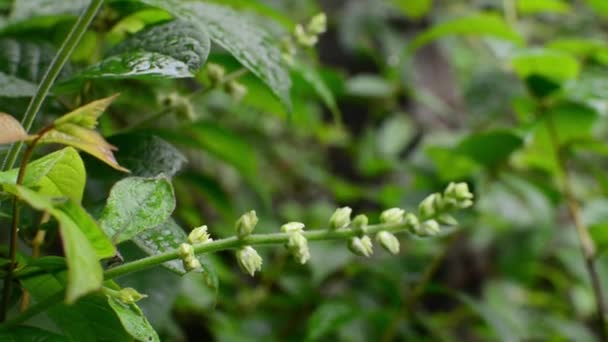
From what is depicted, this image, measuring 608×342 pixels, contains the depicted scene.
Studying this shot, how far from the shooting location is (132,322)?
42 cm

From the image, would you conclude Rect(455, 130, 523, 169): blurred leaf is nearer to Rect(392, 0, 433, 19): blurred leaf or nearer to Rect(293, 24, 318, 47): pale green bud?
Rect(293, 24, 318, 47): pale green bud

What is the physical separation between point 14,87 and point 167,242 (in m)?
0.23

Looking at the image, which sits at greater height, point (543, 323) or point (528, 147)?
point (528, 147)

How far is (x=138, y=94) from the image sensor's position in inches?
36.6

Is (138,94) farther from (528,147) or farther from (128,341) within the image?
(528,147)

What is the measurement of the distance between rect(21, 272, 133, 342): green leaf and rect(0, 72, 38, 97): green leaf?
18 centimetres

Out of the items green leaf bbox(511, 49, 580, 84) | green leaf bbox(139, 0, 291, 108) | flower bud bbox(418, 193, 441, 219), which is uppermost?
green leaf bbox(511, 49, 580, 84)

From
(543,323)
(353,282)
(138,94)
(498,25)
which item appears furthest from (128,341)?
(543,323)

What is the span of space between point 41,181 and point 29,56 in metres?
0.26

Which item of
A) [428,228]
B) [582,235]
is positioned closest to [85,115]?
[428,228]

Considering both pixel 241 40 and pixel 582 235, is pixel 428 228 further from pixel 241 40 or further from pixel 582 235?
pixel 582 235

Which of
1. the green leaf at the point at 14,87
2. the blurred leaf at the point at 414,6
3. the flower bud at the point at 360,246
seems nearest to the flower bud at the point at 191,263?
the flower bud at the point at 360,246

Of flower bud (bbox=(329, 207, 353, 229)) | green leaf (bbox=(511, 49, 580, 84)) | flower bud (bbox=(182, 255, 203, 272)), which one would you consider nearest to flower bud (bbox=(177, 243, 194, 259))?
Result: flower bud (bbox=(182, 255, 203, 272))

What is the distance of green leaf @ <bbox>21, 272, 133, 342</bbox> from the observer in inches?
18.2
